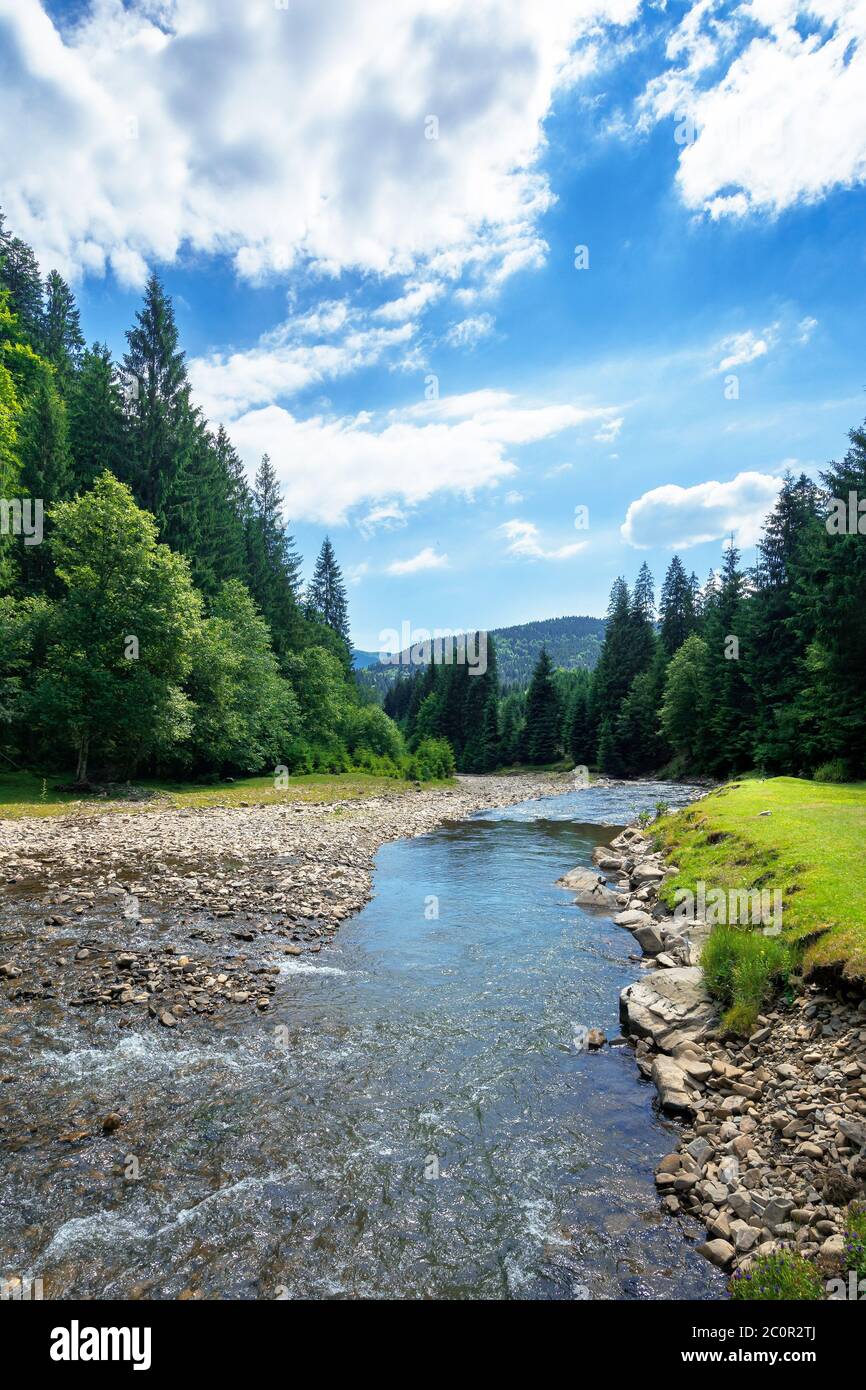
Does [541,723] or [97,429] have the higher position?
[97,429]

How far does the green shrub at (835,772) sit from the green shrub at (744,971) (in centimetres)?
2831

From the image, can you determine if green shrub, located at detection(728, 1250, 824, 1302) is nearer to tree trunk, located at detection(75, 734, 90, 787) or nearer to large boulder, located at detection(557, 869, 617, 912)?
large boulder, located at detection(557, 869, 617, 912)

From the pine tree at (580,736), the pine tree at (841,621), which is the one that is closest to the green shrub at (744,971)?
the pine tree at (841,621)

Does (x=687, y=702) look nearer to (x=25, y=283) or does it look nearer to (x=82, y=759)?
(x=82, y=759)

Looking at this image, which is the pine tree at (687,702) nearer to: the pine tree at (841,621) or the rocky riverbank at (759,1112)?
the pine tree at (841,621)

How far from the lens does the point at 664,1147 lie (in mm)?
6723

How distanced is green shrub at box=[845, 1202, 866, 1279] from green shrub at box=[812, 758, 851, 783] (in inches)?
1312

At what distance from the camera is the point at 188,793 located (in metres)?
34.0

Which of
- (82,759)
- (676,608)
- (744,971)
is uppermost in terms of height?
(676,608)

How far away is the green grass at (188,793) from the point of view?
2495cm

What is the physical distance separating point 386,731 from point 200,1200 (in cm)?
5640

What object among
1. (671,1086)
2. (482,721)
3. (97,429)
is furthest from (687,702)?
(671,1086)

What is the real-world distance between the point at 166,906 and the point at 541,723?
77.5 meters
